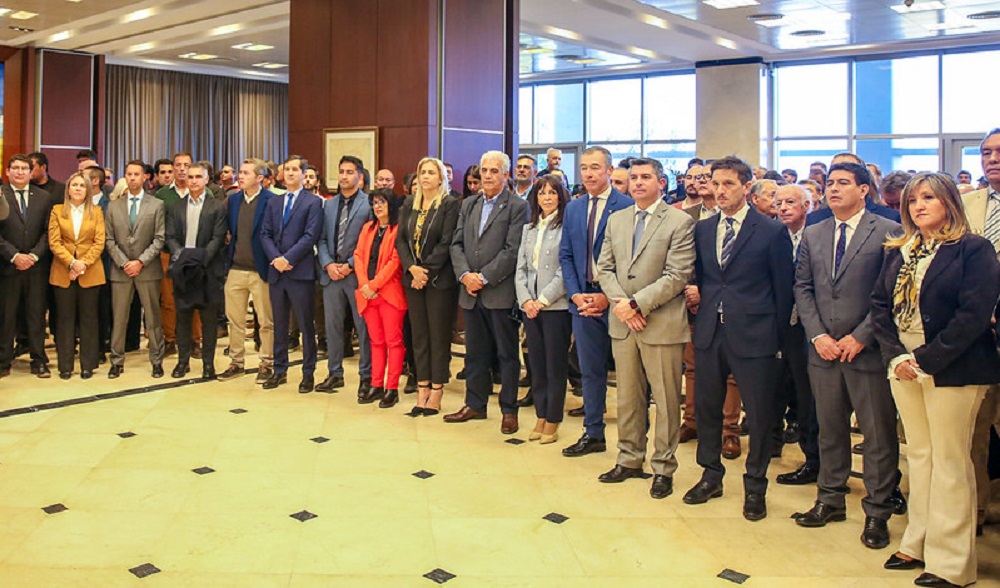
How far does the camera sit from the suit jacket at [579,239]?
5.33 m

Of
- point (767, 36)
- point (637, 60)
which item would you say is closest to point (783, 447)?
point (767, 36)

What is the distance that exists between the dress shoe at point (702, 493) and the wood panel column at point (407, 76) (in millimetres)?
5975

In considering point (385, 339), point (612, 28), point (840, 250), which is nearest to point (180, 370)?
point (385, 339)

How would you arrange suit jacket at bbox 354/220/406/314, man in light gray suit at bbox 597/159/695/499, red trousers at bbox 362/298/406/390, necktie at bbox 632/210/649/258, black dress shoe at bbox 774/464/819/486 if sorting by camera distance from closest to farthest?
man in light gray suit at bbox 597/159/695/499 → necktie at bbox 632/210/649/258 → black dress shoe at bbox 774/464/819/486 → suit jacket at bbox 354/220/406/314 → red trousers at bbox 362/298/406/390

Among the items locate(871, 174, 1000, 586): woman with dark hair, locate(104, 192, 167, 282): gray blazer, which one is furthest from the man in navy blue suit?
locate(104, 192, 167, 282): gray blazer

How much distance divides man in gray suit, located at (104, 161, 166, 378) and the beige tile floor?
1.39m

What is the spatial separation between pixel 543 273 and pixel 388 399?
178cm

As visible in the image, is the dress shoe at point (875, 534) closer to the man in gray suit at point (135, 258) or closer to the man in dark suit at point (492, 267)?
the man in dark suit at point (492, 267)

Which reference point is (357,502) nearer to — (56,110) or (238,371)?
(238,371)

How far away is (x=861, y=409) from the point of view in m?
4.10

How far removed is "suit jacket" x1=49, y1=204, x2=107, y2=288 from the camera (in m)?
7.39

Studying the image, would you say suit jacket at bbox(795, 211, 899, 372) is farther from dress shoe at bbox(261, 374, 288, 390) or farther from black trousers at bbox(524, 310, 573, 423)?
dress shoe at bbox(261, 374, 288, 390)

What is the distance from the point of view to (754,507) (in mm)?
4422

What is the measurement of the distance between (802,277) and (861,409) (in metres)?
0.65
